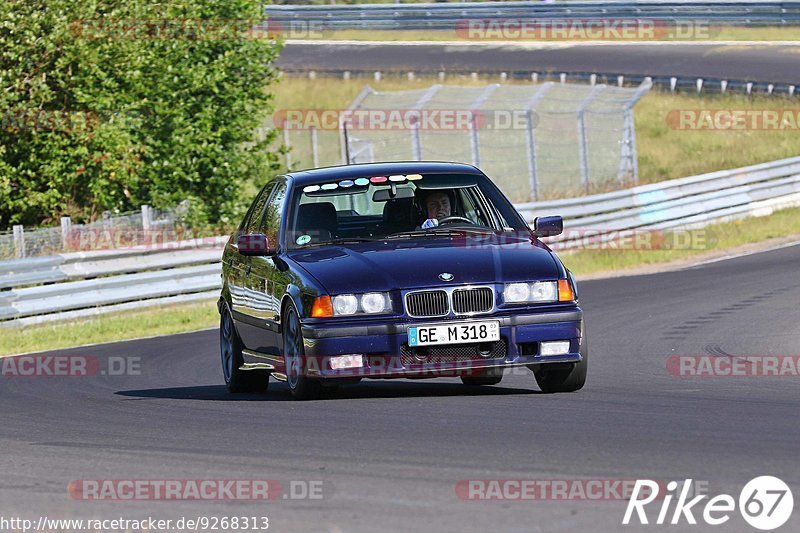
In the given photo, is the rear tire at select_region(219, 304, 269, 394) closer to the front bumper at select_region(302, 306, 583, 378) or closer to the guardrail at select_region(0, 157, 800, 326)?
the front bumper at select_region(302, 306, 583, 378)

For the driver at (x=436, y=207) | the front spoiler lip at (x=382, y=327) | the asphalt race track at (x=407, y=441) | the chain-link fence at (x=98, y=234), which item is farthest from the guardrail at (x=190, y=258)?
the front spoiler lip at (x=382, y=327)

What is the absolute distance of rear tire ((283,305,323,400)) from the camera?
32.0 ft

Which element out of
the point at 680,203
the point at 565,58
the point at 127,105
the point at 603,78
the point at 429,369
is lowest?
the point at 565,58

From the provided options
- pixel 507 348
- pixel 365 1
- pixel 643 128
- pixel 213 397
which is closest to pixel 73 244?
pixel 213 397

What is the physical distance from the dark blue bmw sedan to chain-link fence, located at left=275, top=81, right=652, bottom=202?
1778cm

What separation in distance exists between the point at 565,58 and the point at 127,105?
26125mm

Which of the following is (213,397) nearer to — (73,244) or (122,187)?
(73,244)

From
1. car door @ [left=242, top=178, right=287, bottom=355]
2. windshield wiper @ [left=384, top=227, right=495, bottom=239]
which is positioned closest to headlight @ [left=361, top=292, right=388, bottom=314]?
car door @ [left=242, top=178, right=287, bottom=355]

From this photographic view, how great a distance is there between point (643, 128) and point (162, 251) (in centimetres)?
2466

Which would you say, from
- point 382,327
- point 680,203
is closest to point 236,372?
point 382,327

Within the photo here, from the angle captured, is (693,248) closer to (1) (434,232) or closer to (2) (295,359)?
(1) (434,232)

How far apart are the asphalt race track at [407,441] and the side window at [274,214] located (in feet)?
3.84

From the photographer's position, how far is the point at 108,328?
19.6 metres

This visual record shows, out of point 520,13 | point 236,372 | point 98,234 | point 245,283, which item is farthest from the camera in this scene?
point 520,13
